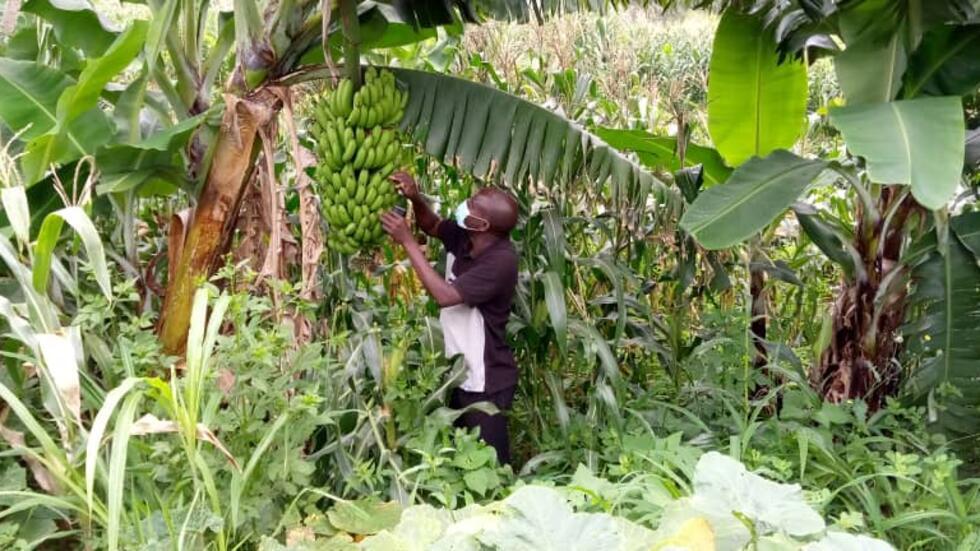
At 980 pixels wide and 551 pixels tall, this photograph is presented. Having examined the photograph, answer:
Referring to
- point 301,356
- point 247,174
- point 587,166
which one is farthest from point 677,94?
point 301,356

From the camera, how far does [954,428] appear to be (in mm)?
2590

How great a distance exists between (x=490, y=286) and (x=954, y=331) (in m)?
1.44

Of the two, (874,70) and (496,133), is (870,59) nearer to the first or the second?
(874,70)

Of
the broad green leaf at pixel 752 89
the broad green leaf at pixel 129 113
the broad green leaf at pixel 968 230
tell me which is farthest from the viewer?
the broad green leaf at pixel 752 89

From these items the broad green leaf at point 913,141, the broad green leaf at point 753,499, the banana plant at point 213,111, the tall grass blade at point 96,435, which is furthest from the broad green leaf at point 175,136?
the broad green leaf at point 913,141

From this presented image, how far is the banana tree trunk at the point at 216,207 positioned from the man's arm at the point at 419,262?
1.42ft

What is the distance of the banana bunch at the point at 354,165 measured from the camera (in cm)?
222

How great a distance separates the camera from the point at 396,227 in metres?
2.23

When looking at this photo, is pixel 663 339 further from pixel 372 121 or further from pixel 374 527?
pixel 374 527

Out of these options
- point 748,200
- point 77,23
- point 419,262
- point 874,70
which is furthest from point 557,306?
point 77,23

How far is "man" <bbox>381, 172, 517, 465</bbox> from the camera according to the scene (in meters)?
2.32

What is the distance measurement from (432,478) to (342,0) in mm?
1228

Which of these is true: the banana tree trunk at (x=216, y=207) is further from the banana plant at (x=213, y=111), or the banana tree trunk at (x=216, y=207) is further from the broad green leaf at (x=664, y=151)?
the broad green leaf at (x=664, y=151)

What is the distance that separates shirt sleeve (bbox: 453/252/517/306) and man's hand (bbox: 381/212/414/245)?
0.66 feet
